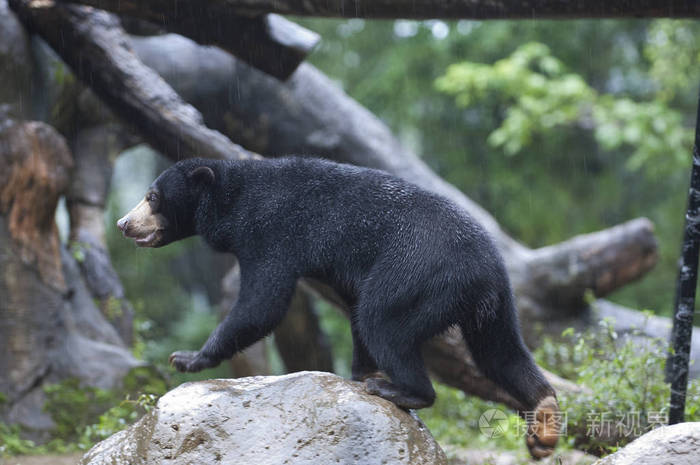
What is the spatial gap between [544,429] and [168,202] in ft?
7.97

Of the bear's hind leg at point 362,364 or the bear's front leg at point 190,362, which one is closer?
the bear's front leg at point 190,362

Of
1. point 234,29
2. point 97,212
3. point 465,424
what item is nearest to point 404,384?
point 234,29

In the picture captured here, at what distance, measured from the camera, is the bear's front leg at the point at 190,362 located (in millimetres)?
3846

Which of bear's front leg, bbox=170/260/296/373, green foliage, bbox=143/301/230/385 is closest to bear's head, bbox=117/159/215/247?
bear's front leg, bbox=170/260/296/373

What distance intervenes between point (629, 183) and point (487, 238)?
38.1 ft

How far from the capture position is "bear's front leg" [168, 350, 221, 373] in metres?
3.85

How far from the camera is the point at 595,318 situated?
810 centimetres

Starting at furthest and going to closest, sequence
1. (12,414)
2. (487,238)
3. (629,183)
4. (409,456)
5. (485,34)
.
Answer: (629,183)
(485,34)
(12,414)
(487,238)
(409,456)

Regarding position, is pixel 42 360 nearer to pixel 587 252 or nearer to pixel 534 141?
pixel 587 252

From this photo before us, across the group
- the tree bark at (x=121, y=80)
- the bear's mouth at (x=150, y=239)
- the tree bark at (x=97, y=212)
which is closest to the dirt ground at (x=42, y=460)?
the bear's mouth at (x=150, y=239)

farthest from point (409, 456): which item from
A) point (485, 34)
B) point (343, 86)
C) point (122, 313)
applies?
point (343, 86)

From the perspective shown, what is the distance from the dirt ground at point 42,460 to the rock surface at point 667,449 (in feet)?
11.7

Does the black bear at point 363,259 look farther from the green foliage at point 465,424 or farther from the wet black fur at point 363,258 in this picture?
the green foliage at point 465,424

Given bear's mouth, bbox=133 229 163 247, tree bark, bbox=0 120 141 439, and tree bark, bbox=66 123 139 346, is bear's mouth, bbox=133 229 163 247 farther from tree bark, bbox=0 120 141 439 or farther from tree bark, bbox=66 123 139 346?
tree bark, bbox=66 123 139 346
